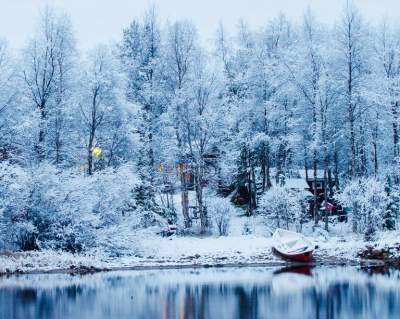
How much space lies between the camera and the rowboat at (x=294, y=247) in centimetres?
3241

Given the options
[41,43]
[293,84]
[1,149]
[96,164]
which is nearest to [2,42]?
[41,43]

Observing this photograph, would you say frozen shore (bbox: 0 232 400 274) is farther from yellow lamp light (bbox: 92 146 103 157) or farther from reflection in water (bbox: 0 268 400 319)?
yellow lamp light (bbox: 92 146 103 157)

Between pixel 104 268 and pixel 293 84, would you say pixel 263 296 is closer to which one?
pixel 104 268

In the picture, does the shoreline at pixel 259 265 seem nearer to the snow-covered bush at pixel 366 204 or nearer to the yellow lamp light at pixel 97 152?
the snow-covered bush at pixel 366 204

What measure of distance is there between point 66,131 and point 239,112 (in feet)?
44.1

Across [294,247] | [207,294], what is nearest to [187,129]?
[294,247]

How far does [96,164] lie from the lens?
4300cm

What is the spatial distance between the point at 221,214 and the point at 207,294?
61.0 ft

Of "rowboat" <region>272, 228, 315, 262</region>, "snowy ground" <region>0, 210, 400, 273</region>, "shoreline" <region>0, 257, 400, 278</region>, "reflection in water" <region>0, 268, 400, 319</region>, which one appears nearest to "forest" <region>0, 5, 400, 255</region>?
"snowy ground" <region>0, 210, 400, 273</region>

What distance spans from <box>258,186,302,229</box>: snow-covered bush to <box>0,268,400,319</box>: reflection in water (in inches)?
420

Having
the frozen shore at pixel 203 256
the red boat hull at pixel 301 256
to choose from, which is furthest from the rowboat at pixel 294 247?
the frozen shore at pixel 203 256

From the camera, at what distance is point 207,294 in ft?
73.5

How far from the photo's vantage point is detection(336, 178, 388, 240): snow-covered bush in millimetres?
36594

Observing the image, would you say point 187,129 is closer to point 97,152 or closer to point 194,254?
point 97,152
